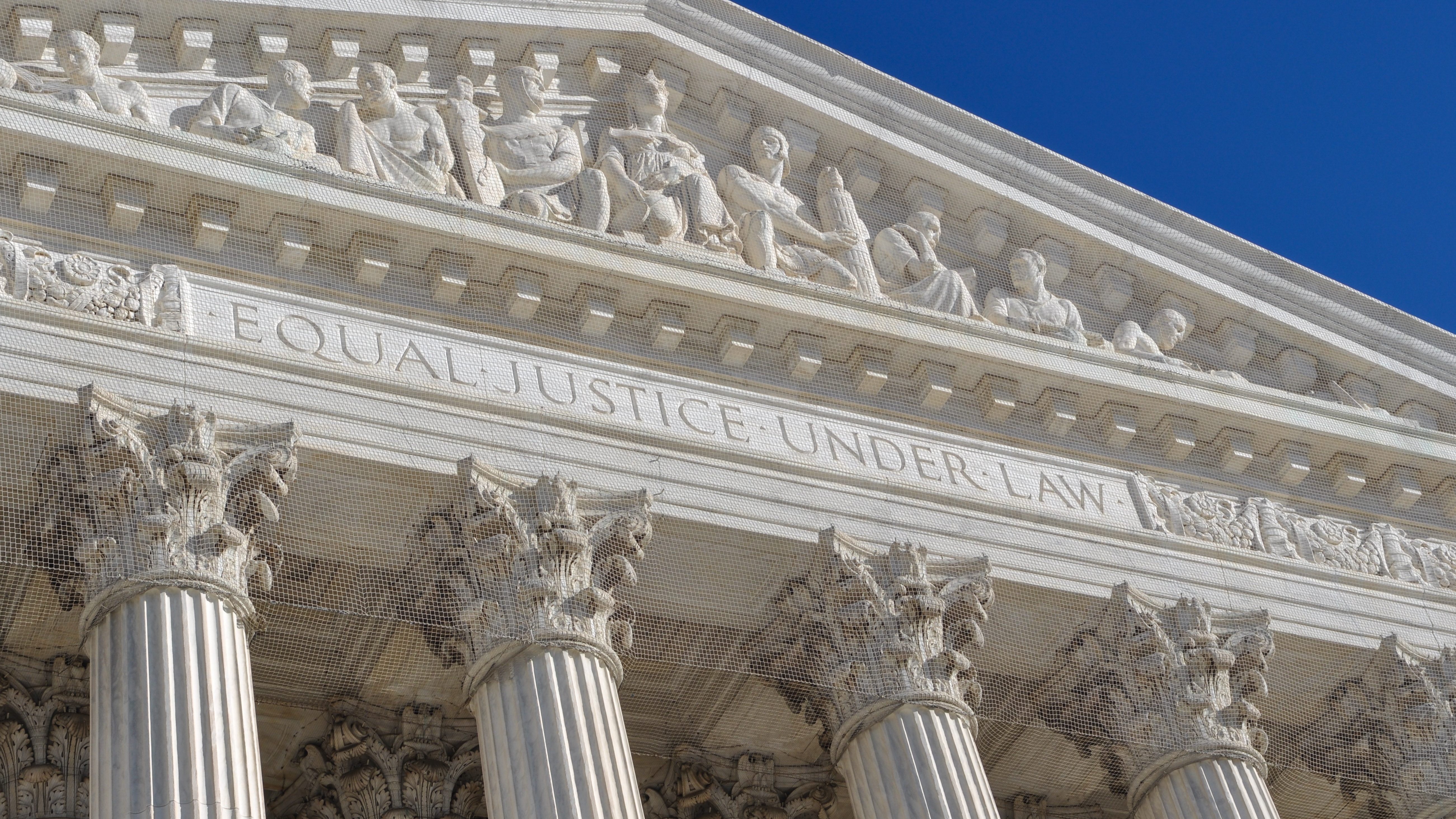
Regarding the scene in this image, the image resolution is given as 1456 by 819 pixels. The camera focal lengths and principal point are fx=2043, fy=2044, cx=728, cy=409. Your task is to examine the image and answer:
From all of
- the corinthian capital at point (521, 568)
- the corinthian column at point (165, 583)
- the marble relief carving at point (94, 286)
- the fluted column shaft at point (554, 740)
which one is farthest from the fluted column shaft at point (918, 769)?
the marble relief carving at point (94, 286)

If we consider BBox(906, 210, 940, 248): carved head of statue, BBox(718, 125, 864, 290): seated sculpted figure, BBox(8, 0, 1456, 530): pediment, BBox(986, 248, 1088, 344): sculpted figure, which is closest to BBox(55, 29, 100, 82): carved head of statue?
BBox(8, 0, 1456, 530): pediment

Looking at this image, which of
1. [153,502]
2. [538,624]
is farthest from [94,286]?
[538,624]

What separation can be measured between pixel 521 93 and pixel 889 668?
6599 millimetres

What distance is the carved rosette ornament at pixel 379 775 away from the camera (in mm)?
17938

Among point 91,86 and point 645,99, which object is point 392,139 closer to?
point 91,86

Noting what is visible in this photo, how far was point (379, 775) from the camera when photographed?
711 inches

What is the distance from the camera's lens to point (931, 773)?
16.5 meters

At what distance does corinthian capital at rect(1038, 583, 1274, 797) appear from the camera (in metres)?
18.2

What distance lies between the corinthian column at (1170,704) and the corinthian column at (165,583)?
769cm

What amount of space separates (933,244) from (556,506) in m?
6.44

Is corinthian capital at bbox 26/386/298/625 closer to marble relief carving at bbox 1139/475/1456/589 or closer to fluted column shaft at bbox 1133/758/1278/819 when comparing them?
fluted column shaft at bbox 1133/758/1278/819

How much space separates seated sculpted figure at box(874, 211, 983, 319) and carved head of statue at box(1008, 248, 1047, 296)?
0.50 meters

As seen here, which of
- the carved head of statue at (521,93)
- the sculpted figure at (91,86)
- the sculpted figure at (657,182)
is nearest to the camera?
the sculpted figure at (91,86)

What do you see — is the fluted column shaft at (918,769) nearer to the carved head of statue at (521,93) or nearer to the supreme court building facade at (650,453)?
the supreme court building facade at (650,453)
